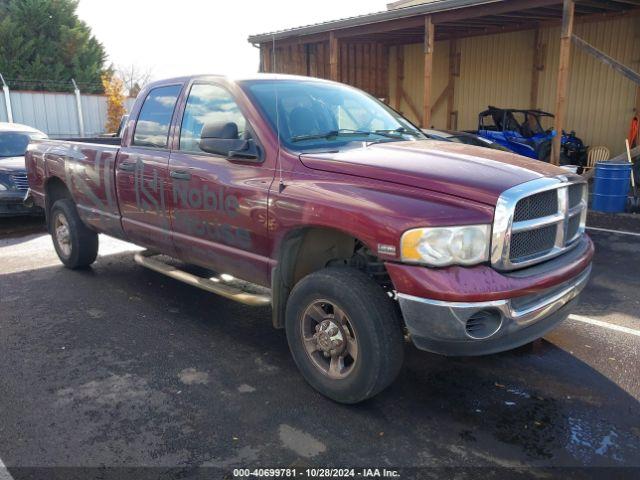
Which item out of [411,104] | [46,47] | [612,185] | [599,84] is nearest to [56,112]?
[46,47]

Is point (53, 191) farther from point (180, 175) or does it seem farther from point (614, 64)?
point (614, 64)

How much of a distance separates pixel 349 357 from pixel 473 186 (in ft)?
4.24

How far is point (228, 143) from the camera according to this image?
12.3 feet

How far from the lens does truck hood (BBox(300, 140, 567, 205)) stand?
9.82 ft

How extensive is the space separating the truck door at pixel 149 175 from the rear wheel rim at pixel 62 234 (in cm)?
145

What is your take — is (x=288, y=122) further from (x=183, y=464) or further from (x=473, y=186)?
(x=183, y=464)

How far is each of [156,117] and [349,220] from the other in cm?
247

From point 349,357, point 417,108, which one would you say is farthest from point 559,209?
point 417,108

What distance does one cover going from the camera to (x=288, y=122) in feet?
12.7

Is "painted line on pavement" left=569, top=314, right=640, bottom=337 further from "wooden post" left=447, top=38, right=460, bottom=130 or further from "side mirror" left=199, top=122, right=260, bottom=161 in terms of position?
"wooden post" left=447, top=38, right=460, bottom=130

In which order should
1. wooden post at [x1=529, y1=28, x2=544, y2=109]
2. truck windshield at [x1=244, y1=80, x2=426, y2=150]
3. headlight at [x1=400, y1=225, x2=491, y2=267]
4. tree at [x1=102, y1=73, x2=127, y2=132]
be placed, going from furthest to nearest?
tree at [x1=102, y1=73, x2=127, y2=132], wooden post at [x1=529, y1=28, x2=544, y2=109], truck windshield at [x1=244, y1=80, x2=426, y2=150], headlight at [x1=400, y1=225, x2=491, y2=267]

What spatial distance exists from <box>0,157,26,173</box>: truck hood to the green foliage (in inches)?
694

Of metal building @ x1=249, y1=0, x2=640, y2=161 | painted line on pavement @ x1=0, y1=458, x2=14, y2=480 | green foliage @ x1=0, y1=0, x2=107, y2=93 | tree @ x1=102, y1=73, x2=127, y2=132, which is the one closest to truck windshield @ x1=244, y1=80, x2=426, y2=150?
painted line on pavement @ x1=0, y1=458, x2=14, y2=480

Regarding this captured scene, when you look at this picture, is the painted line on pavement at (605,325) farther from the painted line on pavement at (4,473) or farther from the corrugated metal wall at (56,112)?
the corrugated metal wall at (56,112)
